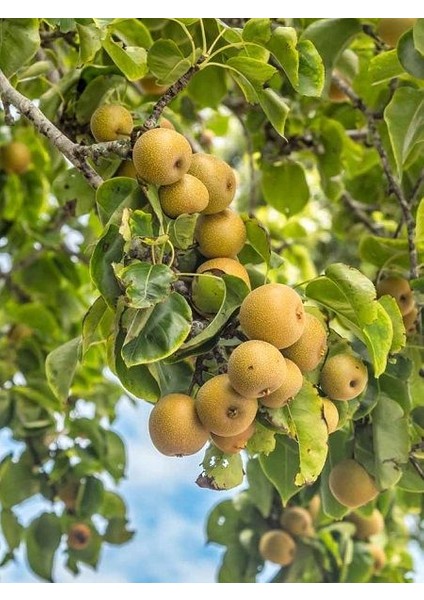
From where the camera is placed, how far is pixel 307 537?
5.64 feet

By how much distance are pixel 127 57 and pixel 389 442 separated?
1.62ft

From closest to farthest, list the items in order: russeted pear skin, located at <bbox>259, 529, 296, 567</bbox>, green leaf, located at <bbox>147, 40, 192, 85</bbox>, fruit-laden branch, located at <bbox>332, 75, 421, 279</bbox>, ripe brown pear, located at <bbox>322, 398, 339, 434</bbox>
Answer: ripe brown pear, located at <bbox>322, 398, 339, 434</bbox> < green leaf, located at <bbox>147, 40, 192, 85</bbox> < fruit-laden branch, located at <bbox>332, 75, 421, 279</bbox> < russeted pear skin, located at <bbox>259, 529, 296, 567</bbox>

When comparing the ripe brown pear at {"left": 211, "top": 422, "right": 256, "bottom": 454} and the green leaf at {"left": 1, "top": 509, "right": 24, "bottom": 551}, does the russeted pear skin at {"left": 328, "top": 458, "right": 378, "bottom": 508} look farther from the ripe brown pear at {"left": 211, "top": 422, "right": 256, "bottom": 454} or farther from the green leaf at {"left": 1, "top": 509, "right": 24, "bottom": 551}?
the green leaf at {"left": 1, "top": 509, "right": 24, "bottom": 551}

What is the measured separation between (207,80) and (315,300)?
22.7 inches

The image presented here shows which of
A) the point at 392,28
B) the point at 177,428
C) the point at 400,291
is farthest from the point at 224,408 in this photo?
the point at 392,28

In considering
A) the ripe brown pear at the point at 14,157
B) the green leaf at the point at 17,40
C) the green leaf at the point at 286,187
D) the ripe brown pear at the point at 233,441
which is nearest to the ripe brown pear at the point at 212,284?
the ripe brown pear at the point at 233,441

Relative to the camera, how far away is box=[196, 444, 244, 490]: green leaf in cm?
88

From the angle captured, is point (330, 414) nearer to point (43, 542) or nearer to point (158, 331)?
point (158, 331)

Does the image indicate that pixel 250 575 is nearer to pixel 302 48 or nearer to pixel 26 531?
pixel 26 531

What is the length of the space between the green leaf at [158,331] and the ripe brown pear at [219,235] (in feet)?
0.27

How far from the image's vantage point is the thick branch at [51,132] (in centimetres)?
88

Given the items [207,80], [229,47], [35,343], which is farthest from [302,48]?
[35,343]

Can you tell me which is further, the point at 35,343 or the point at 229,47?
the point at 35,343

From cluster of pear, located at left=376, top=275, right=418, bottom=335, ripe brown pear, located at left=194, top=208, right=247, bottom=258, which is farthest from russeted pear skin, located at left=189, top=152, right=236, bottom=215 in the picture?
cluster of pear, located at left=376, top=275, right=418, bottom=335
